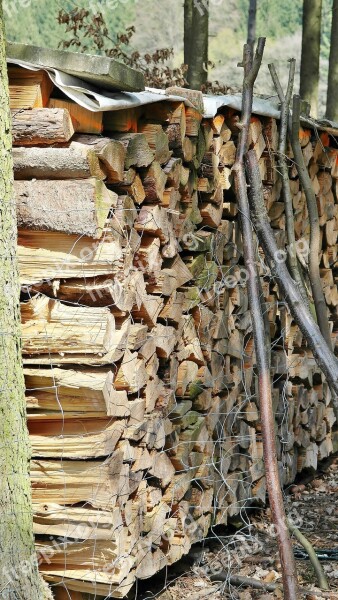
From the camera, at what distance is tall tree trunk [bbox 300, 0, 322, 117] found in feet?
33.0

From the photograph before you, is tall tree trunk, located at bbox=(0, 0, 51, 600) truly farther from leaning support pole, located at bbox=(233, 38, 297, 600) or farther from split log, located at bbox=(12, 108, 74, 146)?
leaning support pole, located at bbox=(233, 38, 297, 600)

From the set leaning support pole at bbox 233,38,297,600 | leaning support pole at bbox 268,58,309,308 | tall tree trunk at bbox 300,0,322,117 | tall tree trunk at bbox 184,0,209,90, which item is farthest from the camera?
tall tree trunk at bbox 300,0,322,117

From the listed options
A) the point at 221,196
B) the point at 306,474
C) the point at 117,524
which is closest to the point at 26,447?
the point at 117,524

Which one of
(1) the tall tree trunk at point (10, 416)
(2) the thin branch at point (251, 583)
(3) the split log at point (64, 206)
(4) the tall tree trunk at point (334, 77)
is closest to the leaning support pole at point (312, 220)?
(2) the thin branch at point (251, 583)

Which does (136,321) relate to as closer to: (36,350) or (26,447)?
(36,350)

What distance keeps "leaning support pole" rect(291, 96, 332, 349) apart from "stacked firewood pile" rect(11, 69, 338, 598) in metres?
0.40

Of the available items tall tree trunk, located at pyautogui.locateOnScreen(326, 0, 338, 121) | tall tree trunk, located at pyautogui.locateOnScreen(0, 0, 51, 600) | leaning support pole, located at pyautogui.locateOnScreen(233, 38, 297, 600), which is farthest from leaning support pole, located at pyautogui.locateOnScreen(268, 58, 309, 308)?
tall tree trunk, located at pyautogui.locateOnScreen(326, 0, 338, 121)

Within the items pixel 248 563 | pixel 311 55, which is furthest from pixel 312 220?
pixel 311 55

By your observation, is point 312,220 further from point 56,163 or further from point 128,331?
point 56,163

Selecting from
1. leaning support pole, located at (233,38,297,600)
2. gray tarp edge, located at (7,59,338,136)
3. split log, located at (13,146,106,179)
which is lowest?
leaning support pole, located at (233,38,297,600)

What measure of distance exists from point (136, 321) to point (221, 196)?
47.8 inches

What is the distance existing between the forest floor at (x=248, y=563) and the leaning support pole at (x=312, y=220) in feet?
3.65

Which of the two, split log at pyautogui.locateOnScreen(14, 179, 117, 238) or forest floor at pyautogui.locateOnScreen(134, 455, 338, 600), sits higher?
split log at pyautogui.locateOnScreen(14, 179, 117, 238)

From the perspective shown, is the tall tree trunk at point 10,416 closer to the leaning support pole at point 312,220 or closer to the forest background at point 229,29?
the leaning support pole at point 312,220
